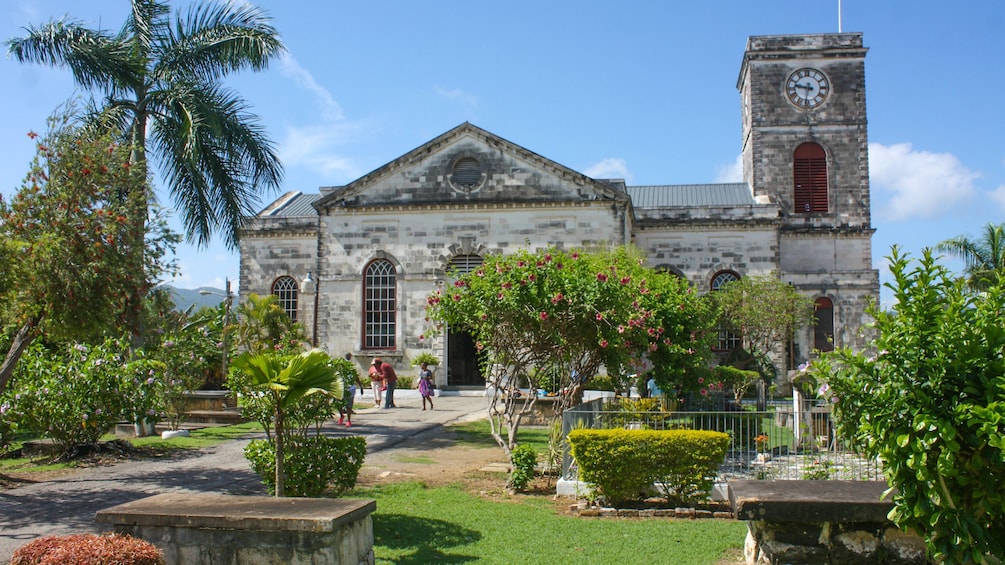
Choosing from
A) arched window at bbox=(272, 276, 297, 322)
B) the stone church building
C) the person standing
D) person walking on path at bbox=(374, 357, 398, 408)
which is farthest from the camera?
A: arched window at bbox=(272, 276, 297, 322)

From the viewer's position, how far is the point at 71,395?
13547 millimetres

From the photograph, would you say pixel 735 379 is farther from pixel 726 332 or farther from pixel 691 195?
pixel 691 195

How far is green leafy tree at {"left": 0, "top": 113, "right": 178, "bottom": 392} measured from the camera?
10195 millimetres

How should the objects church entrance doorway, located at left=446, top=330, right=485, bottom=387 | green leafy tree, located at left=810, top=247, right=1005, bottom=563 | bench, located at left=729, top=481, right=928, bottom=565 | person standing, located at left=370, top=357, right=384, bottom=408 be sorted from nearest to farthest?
green leafy tree, located at left=810, top=247, right=1005, bottom=563
bench, located at left=729, top=481, right=928, bottom=565
person standing, located at left=370, top=357, right=384, bottom=408
church entrance doorway, located at left=446, top=330, right=485, bottom=387

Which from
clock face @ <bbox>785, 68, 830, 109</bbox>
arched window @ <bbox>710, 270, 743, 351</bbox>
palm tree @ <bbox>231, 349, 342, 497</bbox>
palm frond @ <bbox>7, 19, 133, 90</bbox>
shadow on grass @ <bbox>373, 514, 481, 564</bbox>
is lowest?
shadow on grass @ <bbox>373, 514, 481, 564</bbox>

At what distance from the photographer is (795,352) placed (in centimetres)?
3195

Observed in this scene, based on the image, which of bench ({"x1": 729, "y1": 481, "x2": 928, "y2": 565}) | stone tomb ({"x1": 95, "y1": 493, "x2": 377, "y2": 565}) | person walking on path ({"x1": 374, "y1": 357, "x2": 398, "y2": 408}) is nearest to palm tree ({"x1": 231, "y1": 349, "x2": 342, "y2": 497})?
stone tomb ({"x1": 95, "y1": 493, "x2": 377, "y2": 565})

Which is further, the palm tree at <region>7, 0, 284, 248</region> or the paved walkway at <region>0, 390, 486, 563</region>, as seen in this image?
the palm tree at <region>7, 0, 284, 248</region>

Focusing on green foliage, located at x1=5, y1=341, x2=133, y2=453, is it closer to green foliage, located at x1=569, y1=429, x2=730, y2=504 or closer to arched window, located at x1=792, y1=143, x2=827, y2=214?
green foliage, located at x1=569, y1=429, x2=730, y2=504

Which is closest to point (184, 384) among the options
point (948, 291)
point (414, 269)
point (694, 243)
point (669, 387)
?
point (669, 387)

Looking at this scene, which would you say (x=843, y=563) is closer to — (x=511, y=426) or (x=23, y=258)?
(x=511, y=426)

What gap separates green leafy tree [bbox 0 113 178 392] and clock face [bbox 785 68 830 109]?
3187 cm

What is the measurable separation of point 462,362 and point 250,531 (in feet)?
87.3

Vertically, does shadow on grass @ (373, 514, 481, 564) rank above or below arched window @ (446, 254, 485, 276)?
below
